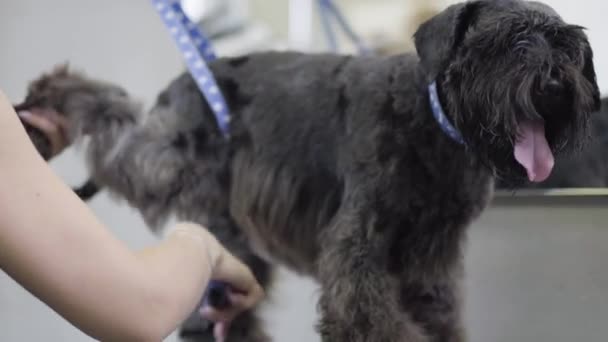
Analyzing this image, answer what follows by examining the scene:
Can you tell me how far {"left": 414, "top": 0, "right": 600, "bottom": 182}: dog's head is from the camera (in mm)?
1069

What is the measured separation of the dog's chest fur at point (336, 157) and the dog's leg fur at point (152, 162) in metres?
0.04

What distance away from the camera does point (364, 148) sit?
4.18ft

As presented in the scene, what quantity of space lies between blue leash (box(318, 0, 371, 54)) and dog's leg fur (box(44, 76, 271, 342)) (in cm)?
53

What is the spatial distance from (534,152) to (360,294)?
37cm

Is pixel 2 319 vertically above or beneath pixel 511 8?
beneath

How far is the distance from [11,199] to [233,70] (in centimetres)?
94

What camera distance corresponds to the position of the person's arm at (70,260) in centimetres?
58

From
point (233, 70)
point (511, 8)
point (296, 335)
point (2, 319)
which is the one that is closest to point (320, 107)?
point (233, 70)

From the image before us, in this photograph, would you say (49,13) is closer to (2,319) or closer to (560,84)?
(2,319)

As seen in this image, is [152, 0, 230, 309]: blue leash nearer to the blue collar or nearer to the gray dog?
the gray dog

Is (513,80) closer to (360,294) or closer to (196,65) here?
(360,294)

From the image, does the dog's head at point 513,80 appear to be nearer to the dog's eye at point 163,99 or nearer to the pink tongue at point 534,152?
the pink tongue at point 534,152

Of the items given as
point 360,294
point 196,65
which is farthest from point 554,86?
point 196,65

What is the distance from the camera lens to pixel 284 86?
1.44m
